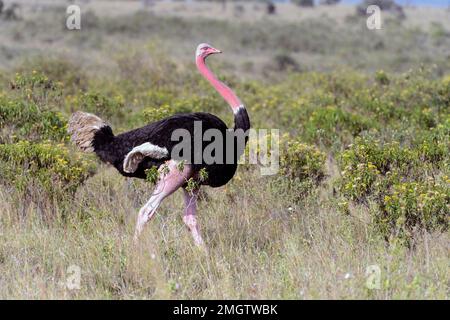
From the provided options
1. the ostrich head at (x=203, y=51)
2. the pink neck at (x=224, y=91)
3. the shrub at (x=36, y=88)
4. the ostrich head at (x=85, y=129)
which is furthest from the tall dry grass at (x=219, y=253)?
the shrub at (x=36, y=88)

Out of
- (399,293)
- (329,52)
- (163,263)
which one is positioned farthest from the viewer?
(329,52)

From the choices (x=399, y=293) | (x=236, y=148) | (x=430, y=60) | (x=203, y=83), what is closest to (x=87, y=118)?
(x=236, y=148)

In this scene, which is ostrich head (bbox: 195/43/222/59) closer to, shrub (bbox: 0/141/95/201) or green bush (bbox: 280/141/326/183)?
green bush (bbox: 280/141/326/183)

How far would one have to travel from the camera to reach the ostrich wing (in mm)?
5255

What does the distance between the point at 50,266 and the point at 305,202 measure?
2.35 metres

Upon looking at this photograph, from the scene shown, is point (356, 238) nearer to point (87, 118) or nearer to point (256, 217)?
point (256, 217)

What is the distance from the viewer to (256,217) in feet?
19.6

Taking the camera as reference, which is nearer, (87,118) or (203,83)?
(87,118)

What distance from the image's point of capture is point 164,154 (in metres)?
5.24

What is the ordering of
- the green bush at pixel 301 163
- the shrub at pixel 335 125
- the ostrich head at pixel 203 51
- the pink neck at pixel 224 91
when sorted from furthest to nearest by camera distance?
the shrub at pixel 335 125
the green bush at pixel 301 163
the ostrich head at pixel 203 51
the pink neck at pixel 224 91

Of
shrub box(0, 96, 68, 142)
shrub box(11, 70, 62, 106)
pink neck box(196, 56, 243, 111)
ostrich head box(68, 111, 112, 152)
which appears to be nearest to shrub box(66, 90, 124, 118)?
shrub box(11, 70, 62, 106)

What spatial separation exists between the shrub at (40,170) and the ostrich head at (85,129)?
1.72 ft

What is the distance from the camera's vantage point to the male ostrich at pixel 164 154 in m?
5.22

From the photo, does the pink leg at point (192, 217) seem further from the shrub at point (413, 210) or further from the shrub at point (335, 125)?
the shrub at point (335, 125)
